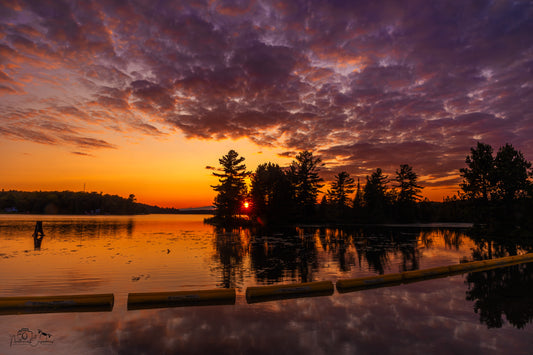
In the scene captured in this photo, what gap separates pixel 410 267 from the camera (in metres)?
22.8

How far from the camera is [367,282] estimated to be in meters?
16.1

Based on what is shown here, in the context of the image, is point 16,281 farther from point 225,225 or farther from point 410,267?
point 225,225

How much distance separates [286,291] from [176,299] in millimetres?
5166

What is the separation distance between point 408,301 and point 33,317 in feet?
51.8

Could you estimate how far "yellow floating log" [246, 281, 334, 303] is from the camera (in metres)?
13.7

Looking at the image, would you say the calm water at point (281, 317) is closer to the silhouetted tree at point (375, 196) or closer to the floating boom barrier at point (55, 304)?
the floating boom barrier at point (55, 304)

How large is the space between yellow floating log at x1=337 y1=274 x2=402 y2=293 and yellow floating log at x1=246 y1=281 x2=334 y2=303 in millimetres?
756

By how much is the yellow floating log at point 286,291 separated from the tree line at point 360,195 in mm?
38409

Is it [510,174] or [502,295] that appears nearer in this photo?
[502,295]

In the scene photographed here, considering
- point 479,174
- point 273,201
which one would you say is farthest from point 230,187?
point 479,174

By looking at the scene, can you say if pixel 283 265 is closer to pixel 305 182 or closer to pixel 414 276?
pixel 414 276

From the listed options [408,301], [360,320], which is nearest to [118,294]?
[360,320]

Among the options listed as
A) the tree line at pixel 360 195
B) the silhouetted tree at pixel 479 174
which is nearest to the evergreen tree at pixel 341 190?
the tree line at pixel 360 195

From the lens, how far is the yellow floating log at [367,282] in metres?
15.4
